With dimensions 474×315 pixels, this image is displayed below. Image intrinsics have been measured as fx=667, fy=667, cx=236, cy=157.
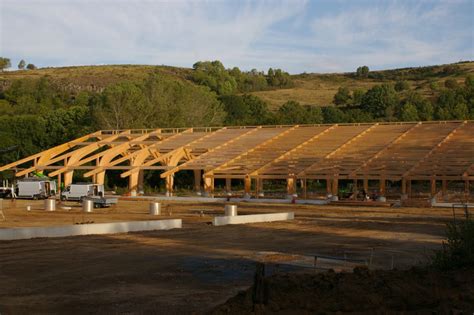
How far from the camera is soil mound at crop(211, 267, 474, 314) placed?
30.1ft

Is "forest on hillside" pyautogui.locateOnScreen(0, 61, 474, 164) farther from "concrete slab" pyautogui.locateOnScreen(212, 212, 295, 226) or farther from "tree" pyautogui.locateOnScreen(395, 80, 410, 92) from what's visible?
"concrete slab" pyautogui.locateOnScreen(212, 212, 295, 226)

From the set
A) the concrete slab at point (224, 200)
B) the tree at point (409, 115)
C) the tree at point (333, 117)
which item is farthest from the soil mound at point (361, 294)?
the tree at point (333, 117)

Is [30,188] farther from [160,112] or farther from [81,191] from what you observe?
[160,112]

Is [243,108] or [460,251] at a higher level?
[243,108]

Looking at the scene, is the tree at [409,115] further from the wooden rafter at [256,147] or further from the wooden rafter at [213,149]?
the wooden rafter at [213,149]

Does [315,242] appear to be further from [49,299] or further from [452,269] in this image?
[49,299]

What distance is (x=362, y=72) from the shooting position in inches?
6668

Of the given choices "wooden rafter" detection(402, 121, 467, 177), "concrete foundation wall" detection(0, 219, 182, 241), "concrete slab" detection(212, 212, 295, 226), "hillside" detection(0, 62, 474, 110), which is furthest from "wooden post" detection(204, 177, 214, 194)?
"hillside" detection(0, 62, 474, 110)

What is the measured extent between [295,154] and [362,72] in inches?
5000

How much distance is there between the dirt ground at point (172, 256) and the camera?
11781mm

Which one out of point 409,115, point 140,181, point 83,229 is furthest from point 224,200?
point 409,115

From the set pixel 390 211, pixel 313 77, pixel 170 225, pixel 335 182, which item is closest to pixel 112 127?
pixel 335 182

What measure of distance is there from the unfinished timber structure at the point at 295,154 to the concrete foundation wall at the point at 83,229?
17603mm

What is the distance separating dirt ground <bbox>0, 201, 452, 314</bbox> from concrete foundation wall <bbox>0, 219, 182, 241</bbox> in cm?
55
